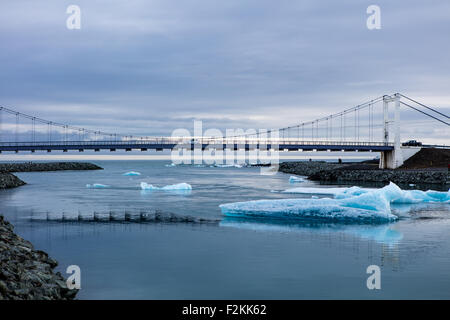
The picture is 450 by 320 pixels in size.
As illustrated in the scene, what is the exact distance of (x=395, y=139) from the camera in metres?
62.8

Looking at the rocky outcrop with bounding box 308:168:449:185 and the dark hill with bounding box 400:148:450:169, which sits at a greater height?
the dark hill with bounding box 400:148:450:169

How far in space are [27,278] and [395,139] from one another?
60.5 m

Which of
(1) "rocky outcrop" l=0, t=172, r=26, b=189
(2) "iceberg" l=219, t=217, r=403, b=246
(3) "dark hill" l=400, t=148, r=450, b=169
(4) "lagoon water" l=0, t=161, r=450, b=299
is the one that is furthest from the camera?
(3) "dark hill" l=400, t=148, r=450, b=169

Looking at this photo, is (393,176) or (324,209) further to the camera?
(393,176)

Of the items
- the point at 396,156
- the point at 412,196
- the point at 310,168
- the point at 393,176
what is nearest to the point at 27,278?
the point at 412,196

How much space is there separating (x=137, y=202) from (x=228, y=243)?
49.3 ft

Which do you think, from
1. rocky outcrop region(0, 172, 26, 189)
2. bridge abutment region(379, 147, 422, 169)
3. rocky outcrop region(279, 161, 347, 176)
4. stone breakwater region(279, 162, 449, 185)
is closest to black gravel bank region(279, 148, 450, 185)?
stone breakwater region(279, 162, 449, 185)

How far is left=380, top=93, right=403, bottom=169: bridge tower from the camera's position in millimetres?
62438

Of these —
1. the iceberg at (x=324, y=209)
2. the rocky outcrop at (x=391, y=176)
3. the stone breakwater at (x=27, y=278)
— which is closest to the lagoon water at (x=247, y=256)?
the iceberg at (x=324, y=209)

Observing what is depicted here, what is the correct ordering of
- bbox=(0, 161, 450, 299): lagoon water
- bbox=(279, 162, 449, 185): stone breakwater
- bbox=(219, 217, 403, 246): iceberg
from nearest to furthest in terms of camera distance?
bbox=(0, 161, 450, 299): lagoon water
bbox=(219, 217, 403, 246): iceberg
bbox=(279, 162, 449, 185): stone breakwater

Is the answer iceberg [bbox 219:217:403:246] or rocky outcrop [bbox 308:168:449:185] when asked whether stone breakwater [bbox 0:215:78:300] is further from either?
rocky outcrop [bbox 308:168:449:185]

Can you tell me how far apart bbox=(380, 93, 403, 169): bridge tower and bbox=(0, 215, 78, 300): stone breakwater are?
57941 millimetres

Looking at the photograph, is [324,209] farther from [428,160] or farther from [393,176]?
[428,160]
